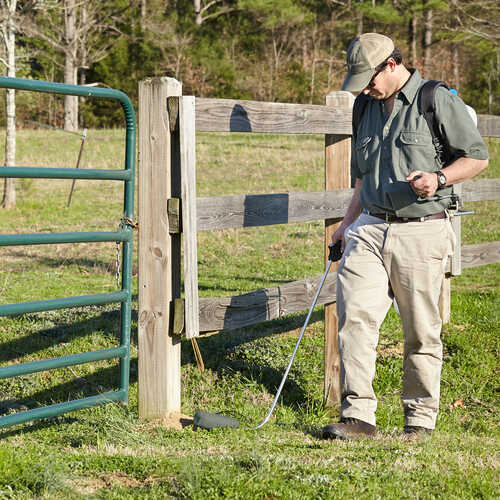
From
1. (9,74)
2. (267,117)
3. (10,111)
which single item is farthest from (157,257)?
(9,74)

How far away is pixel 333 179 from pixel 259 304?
43.6 inches

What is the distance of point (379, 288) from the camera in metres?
4.11

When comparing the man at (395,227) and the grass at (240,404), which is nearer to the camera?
the grass at (240,404)

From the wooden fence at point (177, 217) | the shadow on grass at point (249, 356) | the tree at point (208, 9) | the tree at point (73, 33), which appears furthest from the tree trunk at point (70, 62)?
the wooden fence at point (177, 217)

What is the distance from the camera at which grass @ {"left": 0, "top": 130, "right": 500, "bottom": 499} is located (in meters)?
3.09

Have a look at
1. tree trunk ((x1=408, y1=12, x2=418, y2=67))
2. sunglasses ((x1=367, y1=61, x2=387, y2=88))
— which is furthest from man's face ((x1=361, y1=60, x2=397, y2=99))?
tree trunk ((x1=408, y1=12, x2=418, y2=67))

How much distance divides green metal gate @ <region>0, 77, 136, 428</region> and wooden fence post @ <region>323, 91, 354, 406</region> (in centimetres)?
151

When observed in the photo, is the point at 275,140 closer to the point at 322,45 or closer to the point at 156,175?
the point at 322,45

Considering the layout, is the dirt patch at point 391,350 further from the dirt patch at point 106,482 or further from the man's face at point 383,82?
the dirt patch at point 106,482

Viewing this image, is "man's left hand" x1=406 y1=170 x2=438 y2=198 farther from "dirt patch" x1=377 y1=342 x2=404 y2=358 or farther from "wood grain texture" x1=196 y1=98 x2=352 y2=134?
"dirt patch" x1=377 y1=342 x2=404 y2=358

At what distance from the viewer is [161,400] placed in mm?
4340

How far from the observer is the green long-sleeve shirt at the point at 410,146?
3936mm

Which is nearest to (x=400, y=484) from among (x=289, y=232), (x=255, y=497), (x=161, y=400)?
(x=255, y=497)

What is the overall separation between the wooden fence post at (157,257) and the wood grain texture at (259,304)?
238 mm
